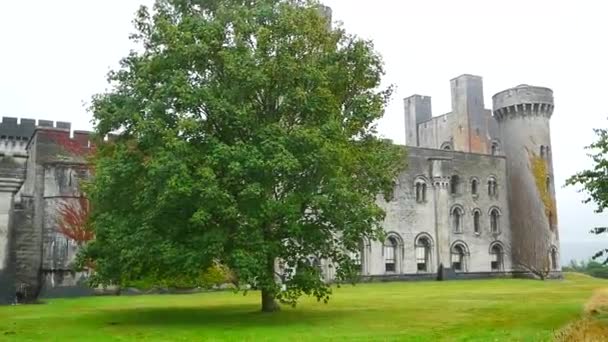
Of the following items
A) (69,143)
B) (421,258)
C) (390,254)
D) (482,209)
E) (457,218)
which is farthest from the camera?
(482,209)

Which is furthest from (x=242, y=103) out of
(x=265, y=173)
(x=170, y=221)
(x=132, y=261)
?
(x=132, y=261)

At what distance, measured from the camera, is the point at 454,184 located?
56.0m

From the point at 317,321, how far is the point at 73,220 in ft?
77.2

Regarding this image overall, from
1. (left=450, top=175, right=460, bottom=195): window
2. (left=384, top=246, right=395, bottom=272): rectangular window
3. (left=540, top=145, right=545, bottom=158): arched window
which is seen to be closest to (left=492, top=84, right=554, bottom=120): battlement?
(left=540, top=145, right=545, bottom=158): arched window

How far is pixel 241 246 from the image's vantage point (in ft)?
63.4

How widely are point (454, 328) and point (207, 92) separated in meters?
9.50

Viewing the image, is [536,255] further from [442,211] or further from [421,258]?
[421,258]

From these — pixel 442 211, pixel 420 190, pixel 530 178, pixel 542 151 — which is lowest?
pixel 442 211

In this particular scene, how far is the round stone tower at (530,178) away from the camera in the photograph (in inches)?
2207

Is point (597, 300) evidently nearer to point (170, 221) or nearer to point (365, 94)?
point (365, 94)

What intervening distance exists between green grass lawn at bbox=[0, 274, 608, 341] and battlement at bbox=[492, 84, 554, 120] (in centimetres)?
3350

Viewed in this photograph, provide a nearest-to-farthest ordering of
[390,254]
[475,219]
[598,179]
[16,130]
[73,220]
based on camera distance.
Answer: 1. [598,179]
2. [73,220]
3. [16,130]
4. [390,254]
5. [475,219]

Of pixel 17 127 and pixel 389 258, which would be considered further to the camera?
pixel 389 258

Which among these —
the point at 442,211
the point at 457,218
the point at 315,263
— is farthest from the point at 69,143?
the point at 457,218
